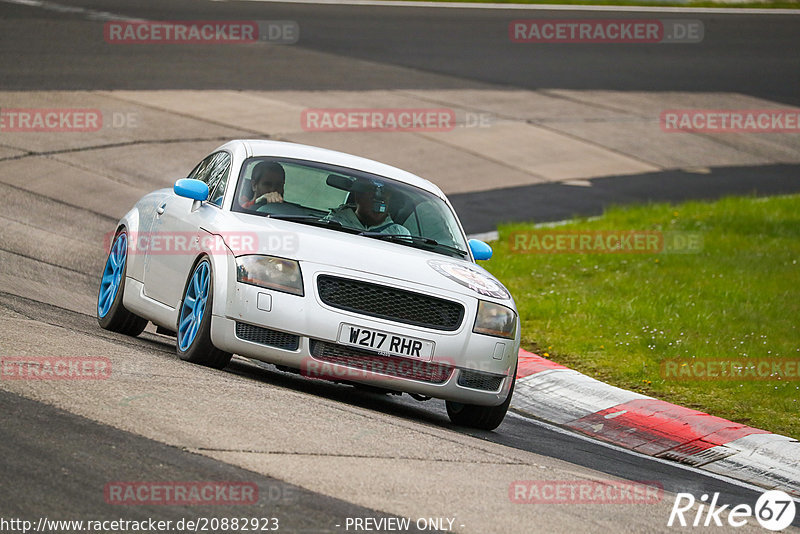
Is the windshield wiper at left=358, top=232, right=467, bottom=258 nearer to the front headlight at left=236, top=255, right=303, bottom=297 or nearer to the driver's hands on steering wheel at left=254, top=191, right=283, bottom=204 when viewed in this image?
the driver's hands on steering wheel at left=254, top=191, right=283, bottom=204

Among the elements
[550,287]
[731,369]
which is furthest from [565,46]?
[731,369]

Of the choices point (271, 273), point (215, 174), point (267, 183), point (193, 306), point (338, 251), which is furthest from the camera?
point (215, 174)

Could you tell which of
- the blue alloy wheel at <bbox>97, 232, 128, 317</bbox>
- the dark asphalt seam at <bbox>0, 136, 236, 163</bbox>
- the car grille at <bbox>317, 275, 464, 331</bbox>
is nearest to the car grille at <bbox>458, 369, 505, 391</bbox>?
the car grille at <bbox>317, 275, 464, 331</bbox>

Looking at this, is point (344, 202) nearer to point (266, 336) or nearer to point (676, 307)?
point (266, 336)

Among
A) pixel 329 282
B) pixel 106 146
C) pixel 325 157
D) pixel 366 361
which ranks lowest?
pixel 106 146

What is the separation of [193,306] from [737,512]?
3541 millimetres

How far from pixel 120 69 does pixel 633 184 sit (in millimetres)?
9458

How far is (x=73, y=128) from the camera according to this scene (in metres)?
17.7

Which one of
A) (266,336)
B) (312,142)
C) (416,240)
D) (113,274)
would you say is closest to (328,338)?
(266,336)

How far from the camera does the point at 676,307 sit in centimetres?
1197

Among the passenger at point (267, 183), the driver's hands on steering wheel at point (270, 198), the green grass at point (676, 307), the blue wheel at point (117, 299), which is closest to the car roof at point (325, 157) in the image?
the passenger at point (267, 183)

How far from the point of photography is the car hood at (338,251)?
7344 millimetres

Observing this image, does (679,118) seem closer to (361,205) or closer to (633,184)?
(633,184)

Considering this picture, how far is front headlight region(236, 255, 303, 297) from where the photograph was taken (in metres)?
7.20
